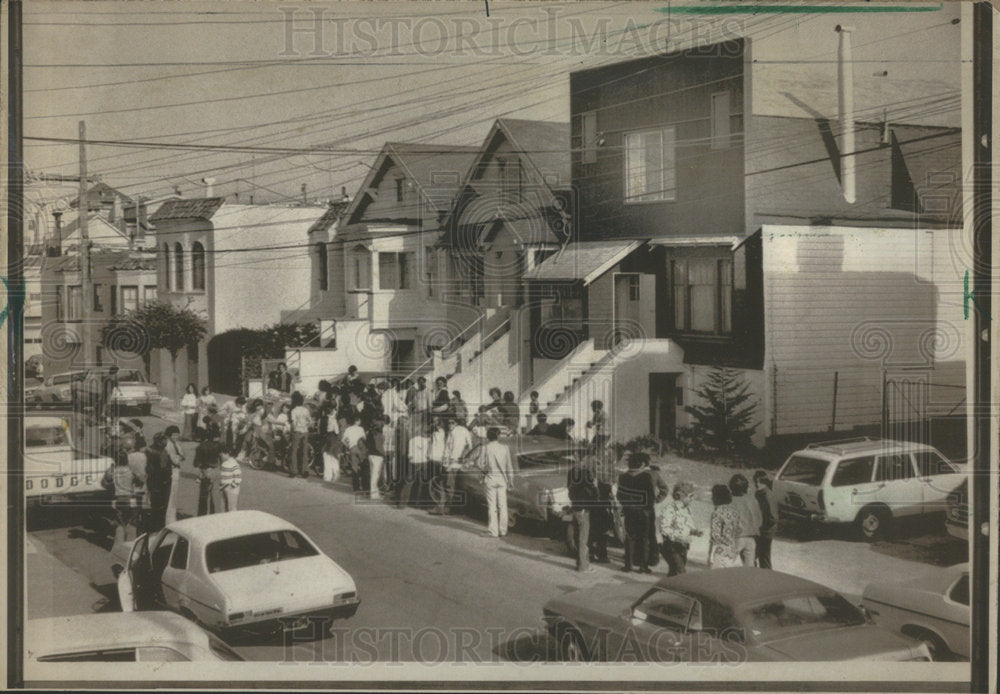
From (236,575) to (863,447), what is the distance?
406 cm

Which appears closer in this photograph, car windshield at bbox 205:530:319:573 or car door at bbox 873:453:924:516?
car windshield at bbox 205:530:319:573

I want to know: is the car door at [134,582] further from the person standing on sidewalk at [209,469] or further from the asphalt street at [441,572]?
the person standing on sidewalk at [209,469]

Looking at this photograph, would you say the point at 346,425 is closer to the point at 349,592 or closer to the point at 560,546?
the point at 349,592

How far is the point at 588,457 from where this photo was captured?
639 centimetres

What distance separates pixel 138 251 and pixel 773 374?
14.0ft

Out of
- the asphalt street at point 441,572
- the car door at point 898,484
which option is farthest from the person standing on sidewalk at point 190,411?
the car door at point 898,484

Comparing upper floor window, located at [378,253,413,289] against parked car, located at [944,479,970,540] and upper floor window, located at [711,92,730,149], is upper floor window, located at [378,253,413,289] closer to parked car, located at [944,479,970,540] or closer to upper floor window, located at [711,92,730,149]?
upper floor window, located at [711,92,730,149]

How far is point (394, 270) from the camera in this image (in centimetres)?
680

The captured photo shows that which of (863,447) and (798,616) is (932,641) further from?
(863,447)

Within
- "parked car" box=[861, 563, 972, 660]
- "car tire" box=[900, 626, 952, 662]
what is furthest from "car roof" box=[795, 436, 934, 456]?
"car tire" box=[900, 626, 952, 662]

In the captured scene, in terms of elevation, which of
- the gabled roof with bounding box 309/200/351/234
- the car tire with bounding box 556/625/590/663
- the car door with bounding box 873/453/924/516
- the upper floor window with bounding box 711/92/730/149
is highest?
the upper floor window with bounding box 711/92/730/149

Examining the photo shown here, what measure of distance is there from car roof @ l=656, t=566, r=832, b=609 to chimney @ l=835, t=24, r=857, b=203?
8.09 ft

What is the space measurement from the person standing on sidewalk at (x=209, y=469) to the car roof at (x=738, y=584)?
2947 millimetres

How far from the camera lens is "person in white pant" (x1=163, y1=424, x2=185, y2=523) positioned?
6465 mm
